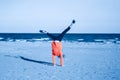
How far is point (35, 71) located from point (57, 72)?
97cm

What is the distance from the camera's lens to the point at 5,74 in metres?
9.14

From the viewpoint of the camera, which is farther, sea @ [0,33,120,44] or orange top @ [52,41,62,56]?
sea @ [0,33,120,44]

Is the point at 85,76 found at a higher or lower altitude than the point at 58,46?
lower

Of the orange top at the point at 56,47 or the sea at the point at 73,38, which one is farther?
the sea at the point at 73,38

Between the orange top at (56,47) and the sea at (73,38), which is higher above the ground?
the orange top at (56,47)

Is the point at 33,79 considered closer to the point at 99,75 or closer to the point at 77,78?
the point at 77,78

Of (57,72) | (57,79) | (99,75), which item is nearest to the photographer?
Result: (57,79)

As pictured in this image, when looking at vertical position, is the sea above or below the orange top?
below

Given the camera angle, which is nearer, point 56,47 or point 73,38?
point 56,47

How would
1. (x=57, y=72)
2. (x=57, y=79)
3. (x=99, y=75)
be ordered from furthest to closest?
1. (x=57, y=72)
2. (x=99, y=75)
3. (x=57, y=79)

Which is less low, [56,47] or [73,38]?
[56,47]

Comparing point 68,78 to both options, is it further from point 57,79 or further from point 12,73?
point 12,73

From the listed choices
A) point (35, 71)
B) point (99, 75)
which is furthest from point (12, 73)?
point (99, 75)

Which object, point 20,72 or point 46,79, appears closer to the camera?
point 46,79
